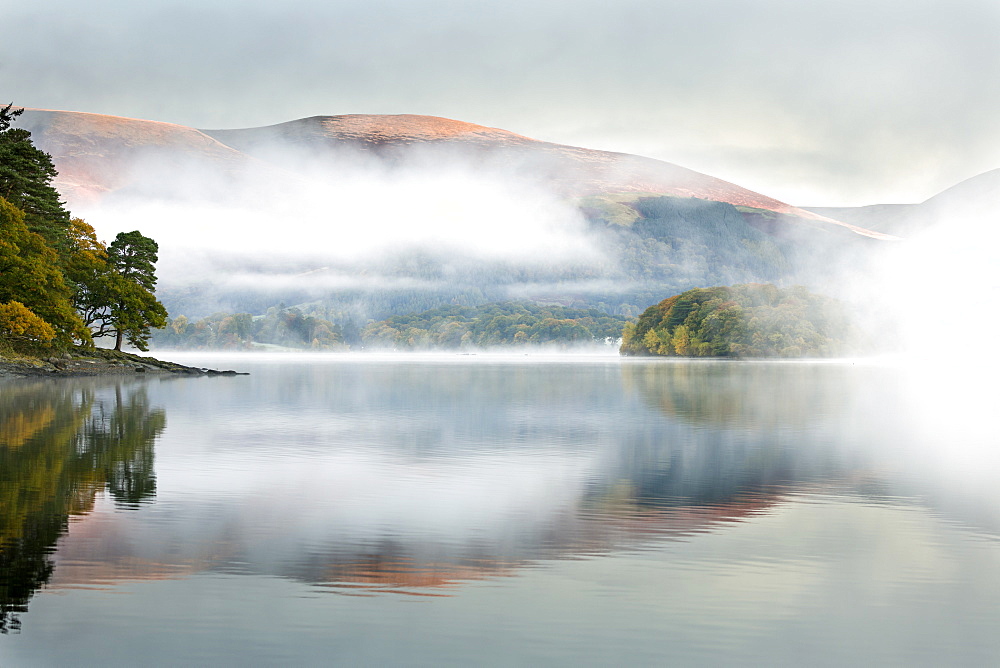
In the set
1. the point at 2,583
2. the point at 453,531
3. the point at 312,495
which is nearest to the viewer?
the point at 2,583

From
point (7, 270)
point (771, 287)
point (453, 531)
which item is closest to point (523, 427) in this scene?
point (453, 531)

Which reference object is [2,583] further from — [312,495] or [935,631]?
[935,631]

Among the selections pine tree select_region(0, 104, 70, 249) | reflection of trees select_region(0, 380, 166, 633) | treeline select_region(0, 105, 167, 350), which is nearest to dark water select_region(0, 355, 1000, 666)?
reflection of trees select_region(0, 380, 166, 633)

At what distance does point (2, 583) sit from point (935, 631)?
37.8ft

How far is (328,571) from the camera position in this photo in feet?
41.6

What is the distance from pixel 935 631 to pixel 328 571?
25.7 ft

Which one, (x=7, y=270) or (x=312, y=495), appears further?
(x=7, y=270)

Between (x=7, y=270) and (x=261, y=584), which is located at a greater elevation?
(x=7, y=270)

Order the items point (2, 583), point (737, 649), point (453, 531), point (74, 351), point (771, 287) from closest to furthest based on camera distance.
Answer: point (737, 649) < point (2, 583) < point (453, 531) < point (74, 351) < point (771, 287)

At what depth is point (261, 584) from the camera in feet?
39.1

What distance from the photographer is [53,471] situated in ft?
69.7

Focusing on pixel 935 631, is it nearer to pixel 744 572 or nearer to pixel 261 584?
pixel 744 572

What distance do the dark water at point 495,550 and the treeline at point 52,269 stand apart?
4558cm

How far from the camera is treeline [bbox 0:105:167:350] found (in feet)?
228
